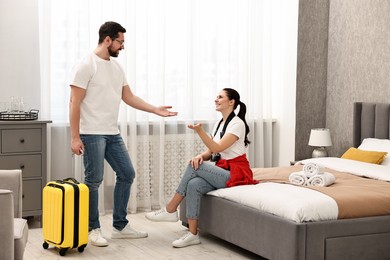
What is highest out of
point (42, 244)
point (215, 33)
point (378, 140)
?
point (215, 33)

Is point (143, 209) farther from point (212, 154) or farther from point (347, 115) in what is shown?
point (347, 115)

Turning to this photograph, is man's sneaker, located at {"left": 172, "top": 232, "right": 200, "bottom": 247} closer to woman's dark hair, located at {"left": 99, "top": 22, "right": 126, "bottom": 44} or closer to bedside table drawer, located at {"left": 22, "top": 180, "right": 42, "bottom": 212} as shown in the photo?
bedside table drawer, located at {"left": 22, "top": 180, "right": 42, "bottom": 212}

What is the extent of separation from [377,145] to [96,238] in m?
2.45

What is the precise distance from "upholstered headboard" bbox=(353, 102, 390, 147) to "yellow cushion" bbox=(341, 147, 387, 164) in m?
0.34

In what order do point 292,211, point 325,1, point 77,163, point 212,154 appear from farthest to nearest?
1. point 325,1
2. point 77,163
3. point 212,154
4. point 292,211

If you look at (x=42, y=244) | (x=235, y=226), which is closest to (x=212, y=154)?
(x=235, y=226)

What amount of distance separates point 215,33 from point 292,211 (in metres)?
2.75

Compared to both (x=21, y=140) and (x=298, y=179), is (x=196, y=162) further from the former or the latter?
(x=21, y=140)

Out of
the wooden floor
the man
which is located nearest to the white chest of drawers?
the wooden floor

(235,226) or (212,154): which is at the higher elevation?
(212,154)

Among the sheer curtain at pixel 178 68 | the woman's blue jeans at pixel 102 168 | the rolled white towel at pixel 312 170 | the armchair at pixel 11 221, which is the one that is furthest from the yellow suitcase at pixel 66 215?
the rolled white towel at pixel 312 170

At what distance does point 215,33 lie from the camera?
6211 mm

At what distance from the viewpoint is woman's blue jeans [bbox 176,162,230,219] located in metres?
4.56

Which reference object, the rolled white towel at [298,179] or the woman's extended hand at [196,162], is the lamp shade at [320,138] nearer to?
the rolled white towel at [298,179]
